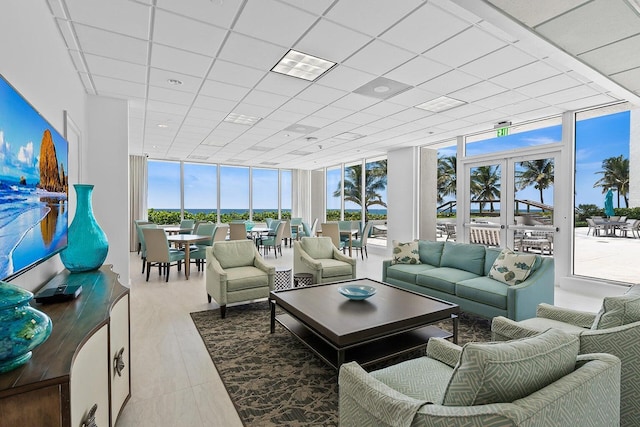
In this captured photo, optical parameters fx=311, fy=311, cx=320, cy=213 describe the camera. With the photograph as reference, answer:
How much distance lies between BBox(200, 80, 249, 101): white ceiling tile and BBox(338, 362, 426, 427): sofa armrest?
3731mm

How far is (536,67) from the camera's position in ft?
11.3

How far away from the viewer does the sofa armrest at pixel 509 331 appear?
6.48 ft

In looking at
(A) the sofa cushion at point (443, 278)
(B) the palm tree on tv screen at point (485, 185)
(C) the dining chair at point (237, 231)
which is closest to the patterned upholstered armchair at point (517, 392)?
(A) the sofa cushion at point (443, 278)

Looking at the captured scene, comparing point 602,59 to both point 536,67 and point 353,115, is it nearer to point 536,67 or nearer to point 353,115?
point 536,67

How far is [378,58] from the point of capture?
3.28 meters

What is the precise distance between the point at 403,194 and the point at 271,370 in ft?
20.9

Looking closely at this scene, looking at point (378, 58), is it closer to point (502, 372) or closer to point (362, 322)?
point (362, 322)

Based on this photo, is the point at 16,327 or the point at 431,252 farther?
the point at 431,252

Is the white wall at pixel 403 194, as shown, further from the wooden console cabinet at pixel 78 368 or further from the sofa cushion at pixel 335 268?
the wooden console cabinet at pixel 78 368

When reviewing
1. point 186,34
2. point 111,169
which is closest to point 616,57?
point 186,34

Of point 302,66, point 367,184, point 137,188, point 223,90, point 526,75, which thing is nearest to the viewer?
point 302,66

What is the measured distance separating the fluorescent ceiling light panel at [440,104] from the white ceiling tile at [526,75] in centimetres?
74

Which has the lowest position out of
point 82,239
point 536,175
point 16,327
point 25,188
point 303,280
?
point 303,280

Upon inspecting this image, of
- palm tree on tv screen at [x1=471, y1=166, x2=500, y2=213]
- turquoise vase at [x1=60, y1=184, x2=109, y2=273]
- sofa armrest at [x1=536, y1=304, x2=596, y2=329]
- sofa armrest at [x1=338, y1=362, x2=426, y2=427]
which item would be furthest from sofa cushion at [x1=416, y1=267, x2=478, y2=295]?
turquoise vase at [x1=60, y1=184, x2=109, y2=273]
